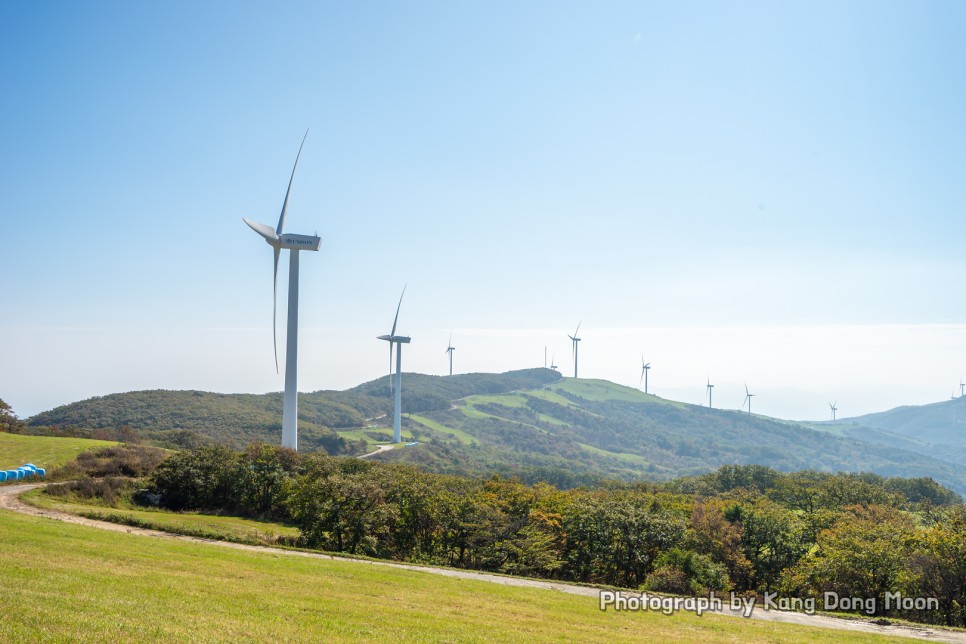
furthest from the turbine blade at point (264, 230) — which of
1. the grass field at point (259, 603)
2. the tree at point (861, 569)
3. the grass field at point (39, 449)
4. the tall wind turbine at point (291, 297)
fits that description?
the tree at point (861, 569)

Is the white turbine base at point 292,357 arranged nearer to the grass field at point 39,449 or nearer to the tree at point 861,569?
the grass field at point 39,449

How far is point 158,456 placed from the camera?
7150 centimetres

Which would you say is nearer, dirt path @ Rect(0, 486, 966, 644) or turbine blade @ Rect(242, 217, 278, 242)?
dirt path @ Rect(0, 486, 966, 644)

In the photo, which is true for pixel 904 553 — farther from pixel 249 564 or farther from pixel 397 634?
pixel 249 564

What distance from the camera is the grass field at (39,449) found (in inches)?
2532

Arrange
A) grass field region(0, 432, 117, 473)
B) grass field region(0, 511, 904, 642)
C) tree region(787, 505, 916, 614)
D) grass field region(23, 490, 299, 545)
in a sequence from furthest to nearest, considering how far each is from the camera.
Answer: grass field region(0, 432, 117, 473), grass field region(23, 490, 299, 545), tree region(787, 505, 916, 614), grass field region(0, 511, 904, 642)

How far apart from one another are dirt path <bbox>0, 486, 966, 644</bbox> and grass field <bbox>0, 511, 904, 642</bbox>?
8.65 ft

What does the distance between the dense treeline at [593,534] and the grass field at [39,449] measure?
48.2 feet

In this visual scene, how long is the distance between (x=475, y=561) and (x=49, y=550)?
3081cm

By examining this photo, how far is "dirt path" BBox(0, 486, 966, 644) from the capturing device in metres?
28.4

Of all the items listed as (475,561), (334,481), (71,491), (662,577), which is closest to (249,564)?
(334,481)

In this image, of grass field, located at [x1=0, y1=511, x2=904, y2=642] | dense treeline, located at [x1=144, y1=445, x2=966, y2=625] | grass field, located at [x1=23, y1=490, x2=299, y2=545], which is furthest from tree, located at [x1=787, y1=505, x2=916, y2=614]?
grass field, located at [x1=23, y1=490, x2=299, y2=545]

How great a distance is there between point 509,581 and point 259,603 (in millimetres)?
19361

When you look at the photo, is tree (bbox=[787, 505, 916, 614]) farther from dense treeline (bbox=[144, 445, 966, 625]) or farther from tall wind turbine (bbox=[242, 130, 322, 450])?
tall wind turbine (bbox=[242, 130, 322, 450])
